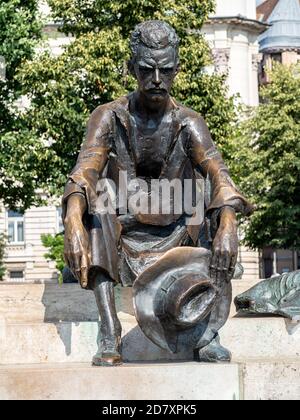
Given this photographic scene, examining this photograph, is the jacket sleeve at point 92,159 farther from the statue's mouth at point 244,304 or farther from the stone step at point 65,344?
the statue's mouth at point 244,304

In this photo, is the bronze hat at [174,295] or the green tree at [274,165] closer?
the bronze hat at [174,295]

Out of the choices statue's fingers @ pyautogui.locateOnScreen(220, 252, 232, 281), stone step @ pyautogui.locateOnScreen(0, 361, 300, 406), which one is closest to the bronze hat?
statue's fingers @ pyautogui.locateOnScreen(220, 252, 232, 281)

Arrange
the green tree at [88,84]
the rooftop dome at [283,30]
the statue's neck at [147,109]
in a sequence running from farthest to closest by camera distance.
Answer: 1. the rooftop dome at [283,30]
2. the green tree at [88,84]
3. the statue's neck at [147,109]

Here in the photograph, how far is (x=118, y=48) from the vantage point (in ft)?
101

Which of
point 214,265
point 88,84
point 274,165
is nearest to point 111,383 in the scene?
point 214,265

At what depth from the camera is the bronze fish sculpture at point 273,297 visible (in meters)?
8.77

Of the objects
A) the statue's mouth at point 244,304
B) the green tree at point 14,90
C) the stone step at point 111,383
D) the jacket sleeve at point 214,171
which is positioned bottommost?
the stone step at point 111,383

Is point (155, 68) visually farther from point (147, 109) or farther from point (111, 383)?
point (111, 383)

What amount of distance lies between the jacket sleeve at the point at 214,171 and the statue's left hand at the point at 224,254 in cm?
28

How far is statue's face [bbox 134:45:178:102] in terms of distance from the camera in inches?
317

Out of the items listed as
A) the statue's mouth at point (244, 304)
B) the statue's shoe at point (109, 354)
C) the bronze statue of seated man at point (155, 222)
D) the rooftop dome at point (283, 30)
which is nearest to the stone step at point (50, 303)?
the statue's mouth at point (244, 304)

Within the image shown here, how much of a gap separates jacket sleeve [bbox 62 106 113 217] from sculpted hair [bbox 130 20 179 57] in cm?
59

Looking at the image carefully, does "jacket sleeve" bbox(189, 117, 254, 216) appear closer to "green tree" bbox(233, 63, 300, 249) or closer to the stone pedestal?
the stone pedestal

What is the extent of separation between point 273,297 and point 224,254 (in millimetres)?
1535
